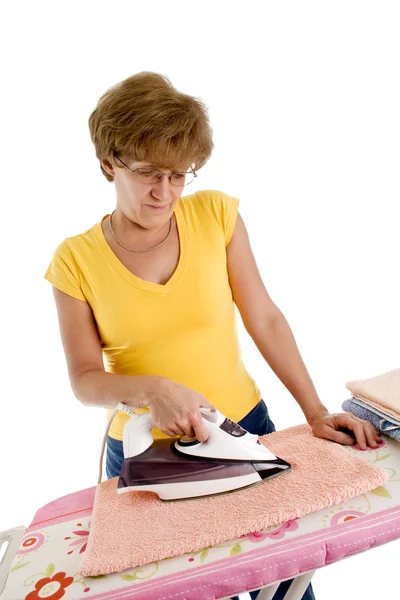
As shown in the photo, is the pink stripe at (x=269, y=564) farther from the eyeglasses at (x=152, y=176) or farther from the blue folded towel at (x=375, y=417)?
the eyeglasses at (x=152, y=176)

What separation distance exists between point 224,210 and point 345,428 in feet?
2.36

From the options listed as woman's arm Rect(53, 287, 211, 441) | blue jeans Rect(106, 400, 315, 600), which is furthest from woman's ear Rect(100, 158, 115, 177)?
blue jeans Rect(106, 400, 315, 600)

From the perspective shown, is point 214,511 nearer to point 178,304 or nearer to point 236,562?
point 236,562

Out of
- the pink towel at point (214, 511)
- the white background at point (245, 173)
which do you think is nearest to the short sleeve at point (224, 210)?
the pink towel at point (214, 511)

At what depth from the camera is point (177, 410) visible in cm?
150

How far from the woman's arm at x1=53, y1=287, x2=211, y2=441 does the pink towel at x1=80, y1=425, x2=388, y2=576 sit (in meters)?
0.17

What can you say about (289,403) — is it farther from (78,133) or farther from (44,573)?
(44,573)

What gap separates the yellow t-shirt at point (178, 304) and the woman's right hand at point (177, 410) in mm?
321

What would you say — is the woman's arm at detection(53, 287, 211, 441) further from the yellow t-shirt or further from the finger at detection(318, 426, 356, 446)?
the finger at detection(318, 426, 356, 446)

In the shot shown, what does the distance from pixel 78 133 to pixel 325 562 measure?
95.3 inches

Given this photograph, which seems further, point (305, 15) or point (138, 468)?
point (305, 15)

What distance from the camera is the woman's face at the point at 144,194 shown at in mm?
1661

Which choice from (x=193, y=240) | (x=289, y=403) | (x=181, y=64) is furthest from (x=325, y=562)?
(x=181, y=64)

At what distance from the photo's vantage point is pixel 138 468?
1.54 metres
